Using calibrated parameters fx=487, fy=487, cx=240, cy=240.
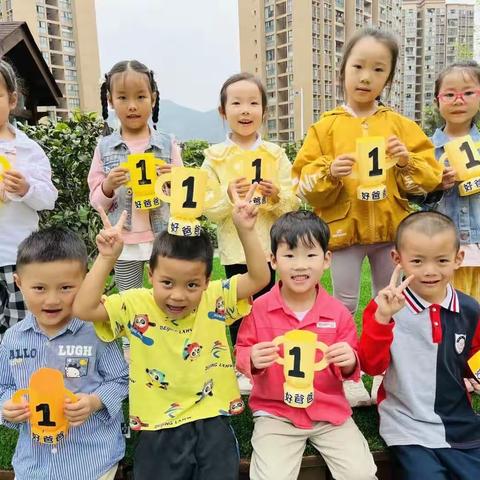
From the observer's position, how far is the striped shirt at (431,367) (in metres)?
2.11

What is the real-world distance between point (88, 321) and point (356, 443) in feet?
4.10

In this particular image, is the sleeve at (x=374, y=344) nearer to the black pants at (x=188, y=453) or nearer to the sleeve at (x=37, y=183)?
the black pants at (x=188, y=453)

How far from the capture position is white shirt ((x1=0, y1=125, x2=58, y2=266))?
8.38ft

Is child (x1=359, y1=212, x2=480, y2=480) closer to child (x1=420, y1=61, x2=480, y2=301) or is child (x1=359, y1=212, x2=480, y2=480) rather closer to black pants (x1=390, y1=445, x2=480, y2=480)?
black pants (x1=390, y1=445, x2=480, y2=480)

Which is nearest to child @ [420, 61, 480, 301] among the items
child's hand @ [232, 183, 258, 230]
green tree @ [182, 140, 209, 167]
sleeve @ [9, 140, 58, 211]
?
child's hand @ [232, 183, 258, 230]

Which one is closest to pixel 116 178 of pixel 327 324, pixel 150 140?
pixel 150 140

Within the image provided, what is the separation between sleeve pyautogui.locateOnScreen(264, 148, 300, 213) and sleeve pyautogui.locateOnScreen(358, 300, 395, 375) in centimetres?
85

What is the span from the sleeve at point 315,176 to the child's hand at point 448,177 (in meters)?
0.56

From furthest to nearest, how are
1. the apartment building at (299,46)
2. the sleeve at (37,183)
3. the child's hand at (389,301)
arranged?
1. the apartment building at (299,46)
2. the sleeve at (37,183)
3. the child's hand at (389,301)

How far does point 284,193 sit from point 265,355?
1.06 m

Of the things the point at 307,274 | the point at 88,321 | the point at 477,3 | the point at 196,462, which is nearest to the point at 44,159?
the point at 88,321

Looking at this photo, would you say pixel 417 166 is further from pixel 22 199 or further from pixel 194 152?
pixel 194 152

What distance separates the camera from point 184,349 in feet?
6.89

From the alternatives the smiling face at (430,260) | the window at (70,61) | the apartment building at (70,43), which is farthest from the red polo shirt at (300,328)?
the window at (70,61)
